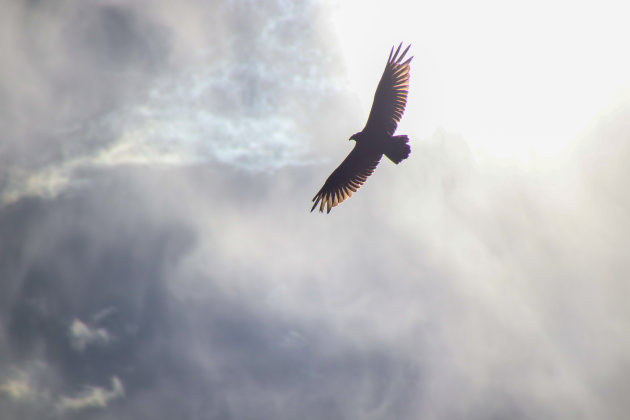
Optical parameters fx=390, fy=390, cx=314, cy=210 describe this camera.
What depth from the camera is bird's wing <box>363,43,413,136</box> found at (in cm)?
1370

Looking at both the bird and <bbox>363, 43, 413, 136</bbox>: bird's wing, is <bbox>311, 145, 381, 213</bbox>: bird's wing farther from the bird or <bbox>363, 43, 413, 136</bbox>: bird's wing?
<bbox>363, 43, 413, 136</bbox>: bird's wing

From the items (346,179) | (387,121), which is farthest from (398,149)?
(346,179)

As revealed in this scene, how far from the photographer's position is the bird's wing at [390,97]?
13.7 m

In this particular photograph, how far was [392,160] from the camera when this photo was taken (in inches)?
546

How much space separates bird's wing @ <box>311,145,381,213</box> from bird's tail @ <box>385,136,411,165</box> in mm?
856

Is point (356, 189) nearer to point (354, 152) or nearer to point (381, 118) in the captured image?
point (354, 152)

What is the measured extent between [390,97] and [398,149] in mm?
1912

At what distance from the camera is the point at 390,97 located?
1390 cm

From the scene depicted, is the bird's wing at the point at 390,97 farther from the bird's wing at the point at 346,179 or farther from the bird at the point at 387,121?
the bird's wing at the point at 346,179

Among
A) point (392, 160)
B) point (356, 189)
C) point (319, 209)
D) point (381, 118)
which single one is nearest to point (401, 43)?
point (381, 118)

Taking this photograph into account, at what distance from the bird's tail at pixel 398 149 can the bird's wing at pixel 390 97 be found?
50 cm

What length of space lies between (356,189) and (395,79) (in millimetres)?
4283

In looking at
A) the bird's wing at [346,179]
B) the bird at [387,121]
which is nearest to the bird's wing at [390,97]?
the bird at [387,121]

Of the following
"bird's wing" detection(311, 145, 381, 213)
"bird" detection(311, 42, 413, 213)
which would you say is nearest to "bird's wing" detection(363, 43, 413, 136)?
"bird" detection(311, 42, 413, 213)
